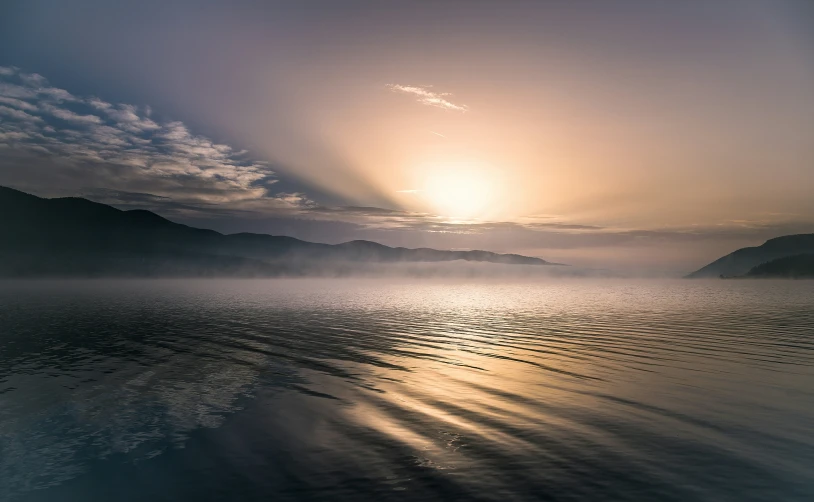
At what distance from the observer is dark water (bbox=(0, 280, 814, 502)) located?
15.7m

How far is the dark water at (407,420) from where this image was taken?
15688mm

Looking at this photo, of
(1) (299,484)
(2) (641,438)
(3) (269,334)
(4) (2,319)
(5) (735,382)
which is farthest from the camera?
(4) (2,319)

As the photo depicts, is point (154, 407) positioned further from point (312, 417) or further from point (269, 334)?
point (269, 334)

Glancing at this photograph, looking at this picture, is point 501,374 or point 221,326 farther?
point 221,326

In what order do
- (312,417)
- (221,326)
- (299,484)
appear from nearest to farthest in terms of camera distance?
(299,484), (312,417), (221,326)

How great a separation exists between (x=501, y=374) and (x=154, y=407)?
21.2 metres

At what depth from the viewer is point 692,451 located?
1831cm

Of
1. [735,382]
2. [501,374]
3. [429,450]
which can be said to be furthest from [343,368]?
[735,382]

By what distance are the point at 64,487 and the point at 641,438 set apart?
21.7 m

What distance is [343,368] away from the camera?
114 ft

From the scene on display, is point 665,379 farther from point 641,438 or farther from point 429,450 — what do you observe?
point 429,450

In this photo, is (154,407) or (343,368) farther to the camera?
(343,368)

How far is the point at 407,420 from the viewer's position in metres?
22.2

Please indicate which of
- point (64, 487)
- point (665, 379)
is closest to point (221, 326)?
point (64, 487)
